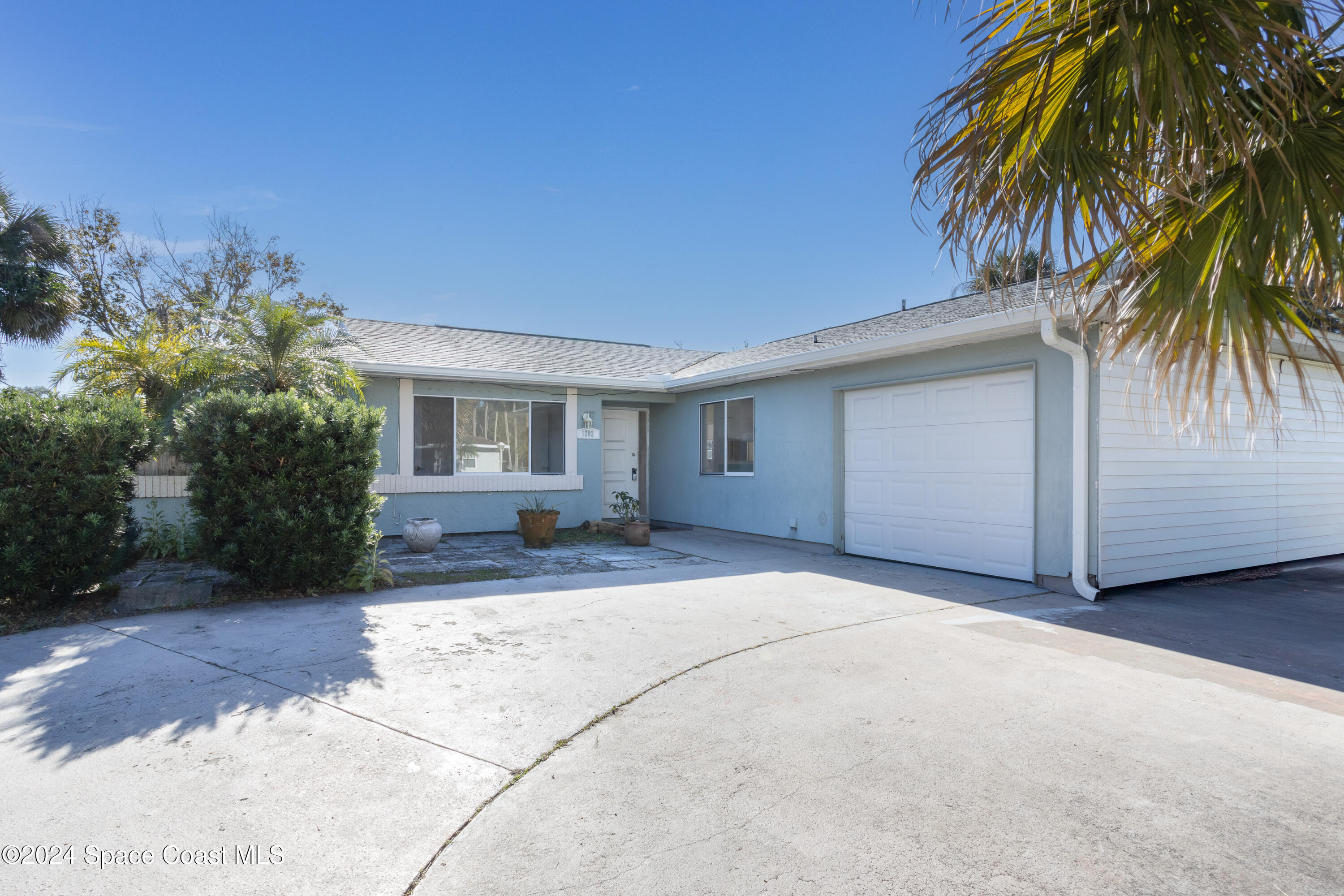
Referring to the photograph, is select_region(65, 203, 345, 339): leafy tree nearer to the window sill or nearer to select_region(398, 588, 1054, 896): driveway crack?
the window sill

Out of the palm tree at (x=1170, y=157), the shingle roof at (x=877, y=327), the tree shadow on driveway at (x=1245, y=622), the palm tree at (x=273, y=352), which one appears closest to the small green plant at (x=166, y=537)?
the palm tree at (x=273, y=352)

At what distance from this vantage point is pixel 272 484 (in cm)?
602

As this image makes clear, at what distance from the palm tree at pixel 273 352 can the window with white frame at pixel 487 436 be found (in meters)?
2.29

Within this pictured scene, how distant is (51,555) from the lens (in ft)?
17.5

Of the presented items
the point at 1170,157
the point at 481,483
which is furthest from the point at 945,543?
the point at 481,483

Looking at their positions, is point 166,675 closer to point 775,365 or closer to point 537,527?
point 537,527

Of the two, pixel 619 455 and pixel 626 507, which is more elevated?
pixel 619 455

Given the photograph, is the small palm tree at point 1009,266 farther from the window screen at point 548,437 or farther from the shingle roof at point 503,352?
the window screen at point 548,437

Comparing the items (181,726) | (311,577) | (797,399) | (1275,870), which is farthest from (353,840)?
(797,399)

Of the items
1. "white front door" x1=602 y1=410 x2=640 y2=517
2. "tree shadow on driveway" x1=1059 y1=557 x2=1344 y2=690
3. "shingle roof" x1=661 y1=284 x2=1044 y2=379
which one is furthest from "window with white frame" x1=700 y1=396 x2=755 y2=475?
"tree shadow on driveway" x1=1059 y1=557 x2=1344 y2=690

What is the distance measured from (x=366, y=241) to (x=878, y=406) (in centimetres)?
1347

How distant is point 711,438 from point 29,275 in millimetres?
12653

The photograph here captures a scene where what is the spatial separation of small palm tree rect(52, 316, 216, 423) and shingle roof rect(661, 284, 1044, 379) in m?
7.40

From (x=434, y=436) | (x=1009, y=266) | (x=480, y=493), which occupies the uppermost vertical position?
(x=1009, y=266)
